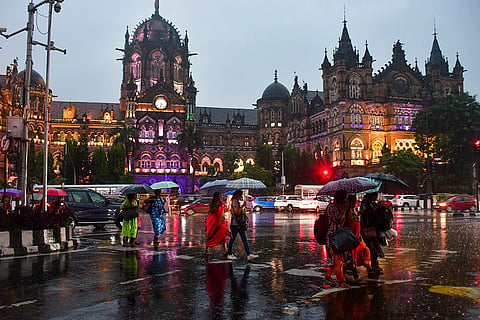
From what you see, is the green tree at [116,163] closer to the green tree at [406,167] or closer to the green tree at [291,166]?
the green tree at [291,166]

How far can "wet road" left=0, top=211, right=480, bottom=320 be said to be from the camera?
21.6 feet

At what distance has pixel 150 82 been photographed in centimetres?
9006

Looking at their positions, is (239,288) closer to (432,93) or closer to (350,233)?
(350,233)

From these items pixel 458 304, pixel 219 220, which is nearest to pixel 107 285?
pixel 219 220

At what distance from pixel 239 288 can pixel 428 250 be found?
735 cm

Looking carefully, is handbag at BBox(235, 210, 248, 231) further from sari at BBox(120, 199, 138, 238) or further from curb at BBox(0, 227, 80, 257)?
curb at BBox(0, 227, 80, 257)

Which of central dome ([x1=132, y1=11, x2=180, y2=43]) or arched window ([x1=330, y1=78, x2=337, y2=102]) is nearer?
arched window ([x1=330, y1=78, x2=337, y2=102])

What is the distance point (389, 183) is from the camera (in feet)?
39.6

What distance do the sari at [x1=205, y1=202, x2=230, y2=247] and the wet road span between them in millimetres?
443

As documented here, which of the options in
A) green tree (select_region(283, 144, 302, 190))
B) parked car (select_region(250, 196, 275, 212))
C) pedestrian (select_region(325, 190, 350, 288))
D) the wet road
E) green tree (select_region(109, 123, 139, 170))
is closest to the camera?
the wet road

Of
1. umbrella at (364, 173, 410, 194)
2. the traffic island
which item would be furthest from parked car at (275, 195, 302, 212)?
umbrella at (364, 173, 410, 194)

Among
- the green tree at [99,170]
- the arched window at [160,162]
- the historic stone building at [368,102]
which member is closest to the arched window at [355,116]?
the historic stone building at [368,102]

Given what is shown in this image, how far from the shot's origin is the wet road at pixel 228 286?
658 centimetres

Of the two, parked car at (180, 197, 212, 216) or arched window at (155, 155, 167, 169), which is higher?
arched window at (155, 155, 167, 169)
